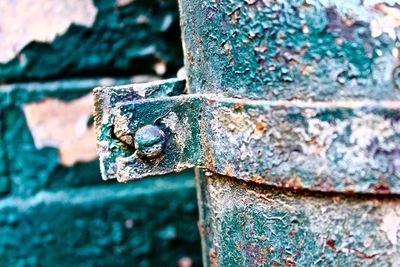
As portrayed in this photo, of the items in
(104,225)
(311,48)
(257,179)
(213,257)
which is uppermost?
(311,48)

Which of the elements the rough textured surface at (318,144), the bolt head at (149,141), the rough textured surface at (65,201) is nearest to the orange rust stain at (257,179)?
the rough textured surface at (318,144)

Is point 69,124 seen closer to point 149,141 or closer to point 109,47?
point 109,47

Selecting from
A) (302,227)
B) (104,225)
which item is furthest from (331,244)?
(104,225)

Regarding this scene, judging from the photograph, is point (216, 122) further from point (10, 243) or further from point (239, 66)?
point (10, 243)

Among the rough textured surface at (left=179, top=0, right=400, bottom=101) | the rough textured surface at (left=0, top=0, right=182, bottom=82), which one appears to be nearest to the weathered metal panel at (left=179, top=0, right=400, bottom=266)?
the rough textured surface at (left=179, top=0, right=400, bottom=101)

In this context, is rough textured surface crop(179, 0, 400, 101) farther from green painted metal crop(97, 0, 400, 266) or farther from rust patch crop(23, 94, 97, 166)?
rust patch crop(23, 94, 97, 166)

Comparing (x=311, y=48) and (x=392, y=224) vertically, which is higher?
(x=311, y=48)

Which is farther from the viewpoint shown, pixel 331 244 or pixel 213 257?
pixel 213 257
